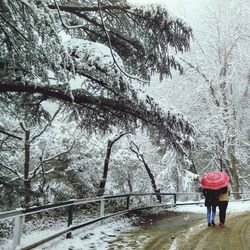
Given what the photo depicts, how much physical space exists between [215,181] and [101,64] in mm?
5609

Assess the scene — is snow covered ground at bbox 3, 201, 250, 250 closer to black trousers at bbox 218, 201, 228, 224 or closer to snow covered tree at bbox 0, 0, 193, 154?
black trousers at bbox 218, 201, 228, 224

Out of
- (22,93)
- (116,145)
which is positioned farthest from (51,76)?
(116,145)

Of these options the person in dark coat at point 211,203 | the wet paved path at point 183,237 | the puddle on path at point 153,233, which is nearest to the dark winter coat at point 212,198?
the person in dark coat at point 211,203

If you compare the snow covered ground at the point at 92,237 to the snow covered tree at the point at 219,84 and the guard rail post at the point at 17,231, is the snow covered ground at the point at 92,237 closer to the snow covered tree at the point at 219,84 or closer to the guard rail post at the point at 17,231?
the guard rail post at the point at 17,231

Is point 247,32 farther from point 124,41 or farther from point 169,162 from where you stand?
point 124,41

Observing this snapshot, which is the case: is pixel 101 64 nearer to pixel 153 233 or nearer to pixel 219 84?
pixel 153 233

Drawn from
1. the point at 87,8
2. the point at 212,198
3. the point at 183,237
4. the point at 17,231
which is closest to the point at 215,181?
the point at 212,198

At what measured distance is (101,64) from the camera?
8.06 meters

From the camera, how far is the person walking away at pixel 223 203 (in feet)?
36.3

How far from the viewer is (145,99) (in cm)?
915

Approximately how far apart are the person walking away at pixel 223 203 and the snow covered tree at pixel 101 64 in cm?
211

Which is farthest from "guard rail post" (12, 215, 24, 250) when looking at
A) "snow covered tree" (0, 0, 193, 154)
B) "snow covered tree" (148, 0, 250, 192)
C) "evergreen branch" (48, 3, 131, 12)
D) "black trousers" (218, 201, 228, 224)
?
"snow covered tree" (148, 0, 250, 192)

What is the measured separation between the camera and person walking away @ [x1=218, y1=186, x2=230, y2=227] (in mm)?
11078

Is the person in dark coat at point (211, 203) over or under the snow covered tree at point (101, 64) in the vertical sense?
under
